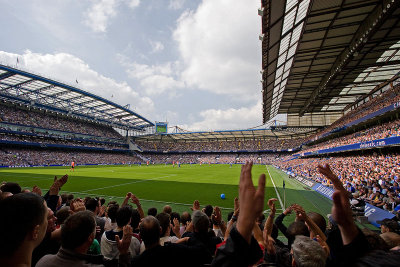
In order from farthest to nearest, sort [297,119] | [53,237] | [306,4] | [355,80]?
[297,119]
[355,80]
[306,4]
[53,237]

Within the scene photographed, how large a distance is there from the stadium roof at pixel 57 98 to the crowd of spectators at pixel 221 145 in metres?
20.8

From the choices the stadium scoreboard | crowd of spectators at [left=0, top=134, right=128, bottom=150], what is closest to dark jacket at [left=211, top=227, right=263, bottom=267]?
crowd of spectators at [left=0, top=134, right=128, bottom=150]

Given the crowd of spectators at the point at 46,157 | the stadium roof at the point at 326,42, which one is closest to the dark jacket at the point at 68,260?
the stadium roof at the point at 326,42

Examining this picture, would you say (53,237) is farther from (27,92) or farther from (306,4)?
(27,92)

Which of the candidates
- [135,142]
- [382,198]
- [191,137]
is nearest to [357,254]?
[382,198]

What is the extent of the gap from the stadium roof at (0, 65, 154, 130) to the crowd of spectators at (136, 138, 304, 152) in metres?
20.8

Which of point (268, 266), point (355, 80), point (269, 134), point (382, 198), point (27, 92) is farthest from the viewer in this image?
point (269, 134)

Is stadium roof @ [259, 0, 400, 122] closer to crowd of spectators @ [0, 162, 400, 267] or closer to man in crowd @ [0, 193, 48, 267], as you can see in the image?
crowd of spectators @ [0, 162, 400, 267]

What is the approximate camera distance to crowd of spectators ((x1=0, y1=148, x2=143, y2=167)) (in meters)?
39.8

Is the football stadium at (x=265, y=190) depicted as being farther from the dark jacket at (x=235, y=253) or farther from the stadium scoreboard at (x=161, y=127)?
the stadium scoreboard at (x=161, y=127)

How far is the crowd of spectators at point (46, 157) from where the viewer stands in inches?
1565

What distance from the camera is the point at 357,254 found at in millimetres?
1328

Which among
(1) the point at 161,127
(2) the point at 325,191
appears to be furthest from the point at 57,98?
(2) the point at 325,191

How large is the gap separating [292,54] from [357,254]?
52.4 feet
